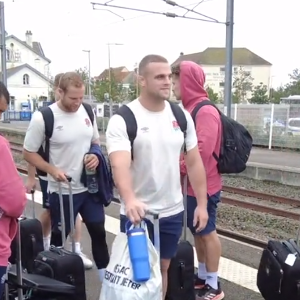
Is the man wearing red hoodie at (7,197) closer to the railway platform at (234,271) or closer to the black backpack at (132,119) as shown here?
the black backpack at (132,119)

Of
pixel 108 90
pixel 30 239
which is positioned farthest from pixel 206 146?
pixel 108 90

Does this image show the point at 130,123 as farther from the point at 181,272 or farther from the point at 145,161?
the point at 181,272

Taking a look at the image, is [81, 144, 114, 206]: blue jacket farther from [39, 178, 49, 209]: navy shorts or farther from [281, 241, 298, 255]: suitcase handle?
[281, 241, 298, 255]: suitcase handle

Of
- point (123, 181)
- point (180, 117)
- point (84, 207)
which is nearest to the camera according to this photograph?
point (123, 181)

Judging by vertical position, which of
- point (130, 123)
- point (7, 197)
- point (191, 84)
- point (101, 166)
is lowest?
point (101, 166)

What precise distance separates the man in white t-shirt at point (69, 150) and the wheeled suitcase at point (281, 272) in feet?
4.65

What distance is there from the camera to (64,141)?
4273 millimetres

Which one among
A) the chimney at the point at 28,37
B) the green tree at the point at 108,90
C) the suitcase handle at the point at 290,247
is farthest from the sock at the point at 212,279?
the chimney at the point at 28,37

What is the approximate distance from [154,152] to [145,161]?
3.1 inches

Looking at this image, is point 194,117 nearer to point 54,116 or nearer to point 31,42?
point 54,116

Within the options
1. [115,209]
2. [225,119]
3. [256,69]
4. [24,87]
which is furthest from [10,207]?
[256,69]

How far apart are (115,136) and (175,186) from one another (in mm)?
558

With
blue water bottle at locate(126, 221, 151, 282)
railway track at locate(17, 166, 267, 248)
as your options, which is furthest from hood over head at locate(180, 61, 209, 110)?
railway track at locate(17, 166, 267, 248)

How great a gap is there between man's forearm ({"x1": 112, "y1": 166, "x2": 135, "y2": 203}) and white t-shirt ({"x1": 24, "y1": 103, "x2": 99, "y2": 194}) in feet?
4.48
